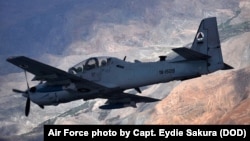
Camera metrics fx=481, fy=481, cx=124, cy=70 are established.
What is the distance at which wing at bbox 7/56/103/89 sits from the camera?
3450 centimetres

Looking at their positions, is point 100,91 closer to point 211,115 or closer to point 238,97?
point 211,115

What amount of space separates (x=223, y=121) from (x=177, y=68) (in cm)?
5039

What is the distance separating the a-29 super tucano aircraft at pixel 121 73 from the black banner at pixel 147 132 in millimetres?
7974

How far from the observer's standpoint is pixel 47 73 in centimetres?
3644

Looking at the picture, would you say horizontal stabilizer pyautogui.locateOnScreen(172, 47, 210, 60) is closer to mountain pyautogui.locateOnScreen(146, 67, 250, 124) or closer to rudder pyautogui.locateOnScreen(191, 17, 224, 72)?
rudder pyautogui.locateOnScreen(191, 17, 224, 72)

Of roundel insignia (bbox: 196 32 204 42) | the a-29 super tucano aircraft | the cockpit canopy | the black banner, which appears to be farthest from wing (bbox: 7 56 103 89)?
roundel insignia (bbox: 196 32 204 42)

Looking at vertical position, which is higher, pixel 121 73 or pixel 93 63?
pixel 93 63

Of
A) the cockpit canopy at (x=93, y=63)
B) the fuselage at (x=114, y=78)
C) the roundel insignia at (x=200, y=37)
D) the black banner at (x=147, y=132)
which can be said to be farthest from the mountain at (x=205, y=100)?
the black banner at (x=147, y=132)

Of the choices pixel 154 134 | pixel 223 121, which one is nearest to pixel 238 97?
pixel 223 121

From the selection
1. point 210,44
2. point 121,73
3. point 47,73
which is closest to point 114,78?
point 121,73

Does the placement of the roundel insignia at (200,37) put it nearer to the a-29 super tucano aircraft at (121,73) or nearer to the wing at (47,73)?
the a-29 super tucano aircraft at (121,73)

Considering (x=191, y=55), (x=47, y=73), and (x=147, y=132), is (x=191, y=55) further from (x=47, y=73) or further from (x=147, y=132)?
(x=47, y=73)

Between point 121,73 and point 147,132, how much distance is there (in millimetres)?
10104

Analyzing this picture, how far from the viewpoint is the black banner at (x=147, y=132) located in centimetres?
2877
